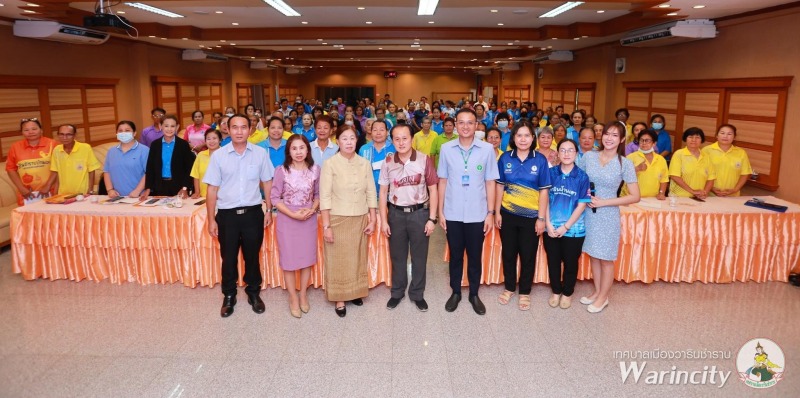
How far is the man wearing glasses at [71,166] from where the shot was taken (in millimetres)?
5750

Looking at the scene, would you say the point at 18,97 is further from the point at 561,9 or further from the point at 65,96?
the point at 561,9

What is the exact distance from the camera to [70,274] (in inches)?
204

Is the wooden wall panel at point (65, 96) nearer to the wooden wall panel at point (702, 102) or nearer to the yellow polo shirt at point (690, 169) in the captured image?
the yellow polo shirt at point (690, 169)

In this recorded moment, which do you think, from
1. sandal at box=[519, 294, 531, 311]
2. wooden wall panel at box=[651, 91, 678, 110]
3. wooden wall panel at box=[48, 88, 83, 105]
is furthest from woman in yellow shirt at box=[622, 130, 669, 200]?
wooden wall panel at box=[48, 88, 83, 105]

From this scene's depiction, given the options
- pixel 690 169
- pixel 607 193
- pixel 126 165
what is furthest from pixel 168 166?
pixel 690 169

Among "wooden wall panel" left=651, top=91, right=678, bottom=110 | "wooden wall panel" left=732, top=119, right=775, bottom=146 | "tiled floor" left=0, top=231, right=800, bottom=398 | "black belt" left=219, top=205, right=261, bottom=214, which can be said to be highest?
"wooden wall panel" left=651, top=91, right=678, bottom=110

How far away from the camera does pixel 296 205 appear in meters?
4.25

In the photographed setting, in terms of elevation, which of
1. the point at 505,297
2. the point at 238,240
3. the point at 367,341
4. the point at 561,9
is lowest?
the point at 367,341

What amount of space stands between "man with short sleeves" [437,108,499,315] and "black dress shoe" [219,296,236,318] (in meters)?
1.93

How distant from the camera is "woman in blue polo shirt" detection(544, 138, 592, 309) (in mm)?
4277

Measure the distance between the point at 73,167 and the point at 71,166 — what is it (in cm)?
2

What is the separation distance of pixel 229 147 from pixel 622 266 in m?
3.75

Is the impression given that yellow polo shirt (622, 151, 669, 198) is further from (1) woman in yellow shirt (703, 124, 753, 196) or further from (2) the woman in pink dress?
(2) the woman in pink dress

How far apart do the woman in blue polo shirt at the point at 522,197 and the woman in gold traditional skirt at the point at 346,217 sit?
1109mm
